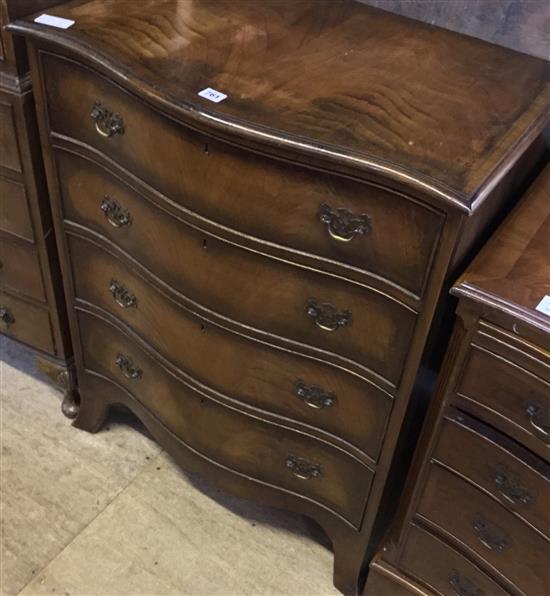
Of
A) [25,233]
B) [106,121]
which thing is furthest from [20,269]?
[106,121]

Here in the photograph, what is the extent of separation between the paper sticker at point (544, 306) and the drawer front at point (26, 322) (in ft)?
3.39

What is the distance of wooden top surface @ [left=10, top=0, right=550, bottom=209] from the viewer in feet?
3.14

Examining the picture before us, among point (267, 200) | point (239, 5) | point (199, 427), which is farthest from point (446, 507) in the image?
point (239, 5)

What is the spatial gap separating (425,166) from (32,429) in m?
1.19

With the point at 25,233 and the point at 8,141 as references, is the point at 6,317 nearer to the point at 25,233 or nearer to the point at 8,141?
the point at 25,233

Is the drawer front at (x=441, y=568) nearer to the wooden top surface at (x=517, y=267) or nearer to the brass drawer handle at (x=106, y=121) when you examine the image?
the wooden top surface at (x=517, y=267)

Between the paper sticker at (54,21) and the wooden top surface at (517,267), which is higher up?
the paper sticker at (54,21)

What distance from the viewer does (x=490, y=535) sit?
1.17 meters

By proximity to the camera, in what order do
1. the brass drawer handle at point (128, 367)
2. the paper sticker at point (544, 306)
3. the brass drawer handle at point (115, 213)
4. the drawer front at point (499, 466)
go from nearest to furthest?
the paper sticker at point (544, 306), the drawer front at point (499, 466), the brass drawer handle at point (115, 213), the brass drawer handle at point (128, 367)

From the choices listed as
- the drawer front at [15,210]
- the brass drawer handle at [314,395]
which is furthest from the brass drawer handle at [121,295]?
the brass drawer handle at [314,395]

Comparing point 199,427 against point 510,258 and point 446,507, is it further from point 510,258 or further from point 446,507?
point 510,258

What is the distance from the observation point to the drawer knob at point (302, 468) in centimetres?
133

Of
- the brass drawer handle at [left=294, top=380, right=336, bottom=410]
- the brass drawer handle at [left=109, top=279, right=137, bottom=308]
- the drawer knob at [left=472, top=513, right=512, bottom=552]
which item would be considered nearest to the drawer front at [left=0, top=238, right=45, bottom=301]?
the brass drawer handle at [left=109, top=279, right=137, bottom=308]

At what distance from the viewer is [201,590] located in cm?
147
